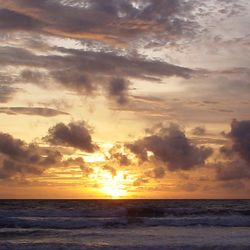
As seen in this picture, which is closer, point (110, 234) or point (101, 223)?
point (110, 234)

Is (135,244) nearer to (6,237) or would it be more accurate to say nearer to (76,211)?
(6,237)

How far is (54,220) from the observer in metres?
38.8

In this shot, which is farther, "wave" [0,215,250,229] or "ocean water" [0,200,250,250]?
"wave" [0,215,250,229]

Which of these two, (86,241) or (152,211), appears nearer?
(86,241)

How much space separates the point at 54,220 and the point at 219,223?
523 inches

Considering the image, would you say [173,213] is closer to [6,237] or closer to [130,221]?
[130,221]

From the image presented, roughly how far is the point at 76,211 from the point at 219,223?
49.8 ft

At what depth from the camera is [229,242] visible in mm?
24422

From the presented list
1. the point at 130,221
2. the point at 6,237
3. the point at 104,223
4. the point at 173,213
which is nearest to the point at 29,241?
the point at 6,237

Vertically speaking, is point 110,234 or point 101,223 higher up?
point 110,234

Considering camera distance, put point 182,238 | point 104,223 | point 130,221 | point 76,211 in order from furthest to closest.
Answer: point 76,211 → point 130,221 → point 104,223 → point 182,238

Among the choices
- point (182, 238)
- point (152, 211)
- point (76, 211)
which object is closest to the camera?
point (182, 238)

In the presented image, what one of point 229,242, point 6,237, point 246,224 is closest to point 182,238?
point 229,242

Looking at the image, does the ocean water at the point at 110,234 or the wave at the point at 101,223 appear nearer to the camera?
the ocean water at the point at 110,234
